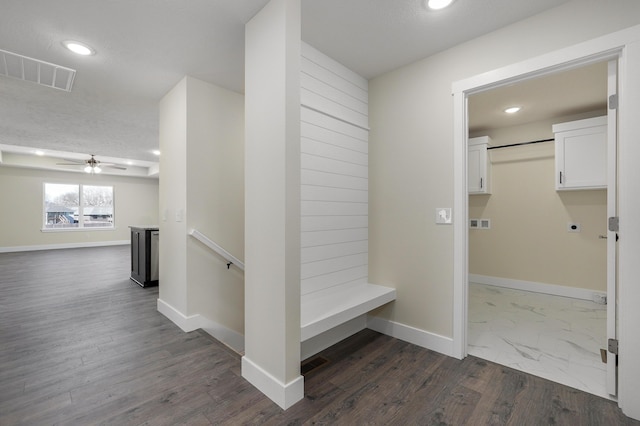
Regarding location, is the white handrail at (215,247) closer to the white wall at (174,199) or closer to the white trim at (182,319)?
the white wall at (174,199)

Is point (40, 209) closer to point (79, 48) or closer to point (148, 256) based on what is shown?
point (148, 256)

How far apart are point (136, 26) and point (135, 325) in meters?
2.77

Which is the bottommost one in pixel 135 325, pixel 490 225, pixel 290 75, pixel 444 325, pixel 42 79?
pixel 135 325

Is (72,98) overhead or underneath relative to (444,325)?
overhead

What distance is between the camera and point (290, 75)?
5.77ft

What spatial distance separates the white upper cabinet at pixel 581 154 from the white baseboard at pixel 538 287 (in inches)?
54.3

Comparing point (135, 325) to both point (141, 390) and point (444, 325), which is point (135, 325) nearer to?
point (141, 390)

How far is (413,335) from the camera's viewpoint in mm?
2596

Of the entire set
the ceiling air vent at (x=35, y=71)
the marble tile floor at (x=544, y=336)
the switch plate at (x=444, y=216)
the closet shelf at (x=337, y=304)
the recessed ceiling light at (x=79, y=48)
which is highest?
the recessed ceiling light at (x=79, y=48)

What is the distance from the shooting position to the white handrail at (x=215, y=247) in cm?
285

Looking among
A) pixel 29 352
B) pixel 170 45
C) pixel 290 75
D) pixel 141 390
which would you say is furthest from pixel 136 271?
pixel 290 75

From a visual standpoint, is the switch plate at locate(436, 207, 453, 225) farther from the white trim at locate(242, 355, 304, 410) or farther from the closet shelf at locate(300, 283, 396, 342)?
the white trim at locate(242, 355, 304, 410)

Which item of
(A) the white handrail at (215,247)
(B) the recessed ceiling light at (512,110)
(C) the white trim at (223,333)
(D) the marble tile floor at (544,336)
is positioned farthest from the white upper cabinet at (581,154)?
(C) the white trim at (223,333)

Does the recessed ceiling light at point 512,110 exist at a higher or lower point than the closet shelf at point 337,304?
higher
